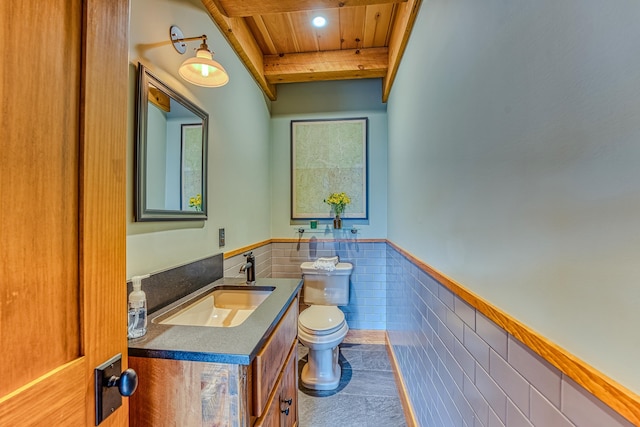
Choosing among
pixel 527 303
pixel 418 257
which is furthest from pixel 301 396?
pixel 527 303

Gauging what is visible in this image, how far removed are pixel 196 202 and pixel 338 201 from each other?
1438 mm

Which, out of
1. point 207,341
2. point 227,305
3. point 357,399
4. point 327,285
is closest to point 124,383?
point 207,341

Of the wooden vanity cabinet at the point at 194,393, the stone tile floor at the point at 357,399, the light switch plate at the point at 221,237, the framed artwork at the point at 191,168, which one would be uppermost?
the framed artwork at the point at 191,168

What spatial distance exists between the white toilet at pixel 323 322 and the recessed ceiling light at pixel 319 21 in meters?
1.94

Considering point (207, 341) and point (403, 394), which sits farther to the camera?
point (403, 394)

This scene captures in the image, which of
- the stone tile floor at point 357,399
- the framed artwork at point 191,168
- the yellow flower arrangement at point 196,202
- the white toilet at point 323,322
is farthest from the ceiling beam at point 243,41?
the stone tile floor at point 357,399

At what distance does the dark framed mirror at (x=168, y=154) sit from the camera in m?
1.08

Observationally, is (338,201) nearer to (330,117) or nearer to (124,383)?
(330,117)

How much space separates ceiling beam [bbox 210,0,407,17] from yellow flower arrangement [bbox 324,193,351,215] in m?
1.46

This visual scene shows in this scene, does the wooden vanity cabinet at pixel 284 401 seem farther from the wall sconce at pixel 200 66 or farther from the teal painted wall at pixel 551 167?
the wall sconce at pixel 200 66

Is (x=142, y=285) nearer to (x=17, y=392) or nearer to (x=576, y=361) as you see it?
(x=17, y=392)

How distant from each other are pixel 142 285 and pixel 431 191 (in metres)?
1.31

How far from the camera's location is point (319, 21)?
2.04 meters

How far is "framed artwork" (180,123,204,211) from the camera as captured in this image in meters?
1.35
